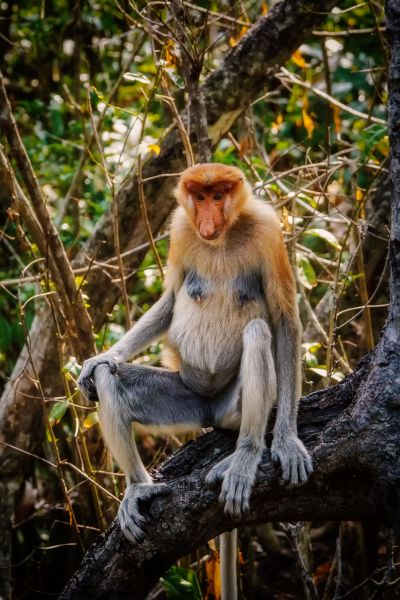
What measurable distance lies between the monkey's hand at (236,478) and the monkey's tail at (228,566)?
2.01 ft

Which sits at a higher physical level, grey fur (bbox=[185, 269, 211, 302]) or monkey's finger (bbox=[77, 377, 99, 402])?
grey fur (bbox=[185, 269, 211, 302])

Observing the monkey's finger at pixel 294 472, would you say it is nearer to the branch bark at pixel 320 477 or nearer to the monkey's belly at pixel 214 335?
the branch bark at pixel 320 477

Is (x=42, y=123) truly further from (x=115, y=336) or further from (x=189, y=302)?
(x=189, y=302)

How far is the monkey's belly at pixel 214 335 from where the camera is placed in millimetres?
3682

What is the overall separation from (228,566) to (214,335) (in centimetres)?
116

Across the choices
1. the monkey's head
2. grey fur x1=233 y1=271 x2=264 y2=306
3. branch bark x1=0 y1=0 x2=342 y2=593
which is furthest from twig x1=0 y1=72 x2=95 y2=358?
grey fur x1=233 y1=271 x2=264 y2=306

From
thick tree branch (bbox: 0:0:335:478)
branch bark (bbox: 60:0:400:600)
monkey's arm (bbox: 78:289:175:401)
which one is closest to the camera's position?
branch bark (bbox: 60:0:400:600)

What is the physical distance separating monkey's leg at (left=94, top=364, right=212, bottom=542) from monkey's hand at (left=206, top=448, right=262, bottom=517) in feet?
0.89

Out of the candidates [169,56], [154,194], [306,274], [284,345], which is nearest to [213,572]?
[284,345]

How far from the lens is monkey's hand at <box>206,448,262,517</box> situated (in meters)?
2.99

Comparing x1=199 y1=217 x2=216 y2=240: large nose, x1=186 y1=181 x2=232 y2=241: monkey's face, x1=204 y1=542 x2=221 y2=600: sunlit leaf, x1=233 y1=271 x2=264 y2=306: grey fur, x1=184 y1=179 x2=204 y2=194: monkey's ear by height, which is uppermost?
x1=184 y1=179 x2=204 y2=194: monkey's ear

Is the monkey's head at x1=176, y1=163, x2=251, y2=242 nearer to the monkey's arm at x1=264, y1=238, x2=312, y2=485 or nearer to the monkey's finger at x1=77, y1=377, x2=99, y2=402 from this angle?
the monkey's arm at x1=264, y1=238, x2=312, y2=485

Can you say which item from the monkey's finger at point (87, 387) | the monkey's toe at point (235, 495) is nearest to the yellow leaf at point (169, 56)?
the monkey's finger at point (87, 387)

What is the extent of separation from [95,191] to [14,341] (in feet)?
4.93
